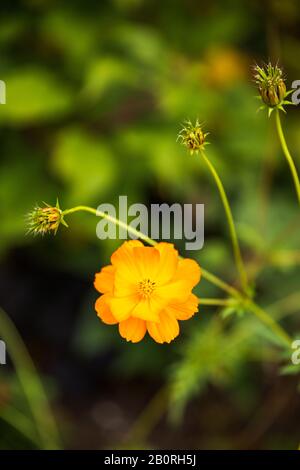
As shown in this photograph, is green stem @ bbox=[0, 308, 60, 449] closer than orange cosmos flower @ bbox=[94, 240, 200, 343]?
No

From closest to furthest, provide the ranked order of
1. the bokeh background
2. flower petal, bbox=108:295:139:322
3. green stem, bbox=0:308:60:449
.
→ 1. flower petal, bbox=108:295:139:322
2. green stem, bbox=0:308:60:449
3. the bokeh background

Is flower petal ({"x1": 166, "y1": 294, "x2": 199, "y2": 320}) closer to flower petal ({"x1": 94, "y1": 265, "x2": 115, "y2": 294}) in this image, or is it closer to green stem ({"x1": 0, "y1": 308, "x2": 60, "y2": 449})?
flower petal ({"x1": 94, "y1": 265, "x2": 115, "y2": 294})

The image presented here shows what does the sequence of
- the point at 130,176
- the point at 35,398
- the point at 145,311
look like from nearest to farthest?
the point at 145,311 → the point at 35,398 → the point at 130,176

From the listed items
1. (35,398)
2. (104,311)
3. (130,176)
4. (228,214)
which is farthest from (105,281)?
(130,176)

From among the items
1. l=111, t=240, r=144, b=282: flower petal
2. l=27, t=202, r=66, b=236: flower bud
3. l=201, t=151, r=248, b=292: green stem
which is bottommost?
l=111, t=240, r=144, b=282: flower petal

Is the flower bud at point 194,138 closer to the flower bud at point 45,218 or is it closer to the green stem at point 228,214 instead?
the green stem at point 228,214

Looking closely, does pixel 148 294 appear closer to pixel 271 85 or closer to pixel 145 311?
pixel 145 311

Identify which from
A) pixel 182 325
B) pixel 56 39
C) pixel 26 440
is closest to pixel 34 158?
pixel 56 39

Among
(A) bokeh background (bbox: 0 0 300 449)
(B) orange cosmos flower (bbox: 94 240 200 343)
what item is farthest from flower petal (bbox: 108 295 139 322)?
(A) bokeh background (bbox: 0 0 300 449)

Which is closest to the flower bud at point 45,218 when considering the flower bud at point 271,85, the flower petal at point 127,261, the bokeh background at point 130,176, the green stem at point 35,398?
the flower petal at point 127,261
